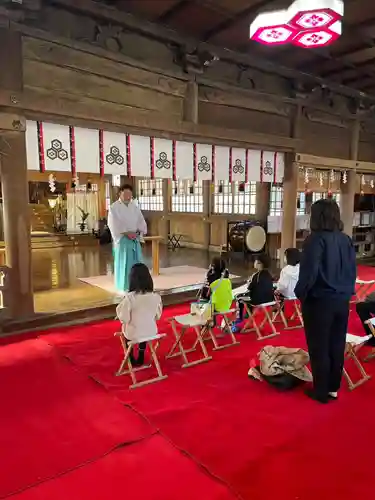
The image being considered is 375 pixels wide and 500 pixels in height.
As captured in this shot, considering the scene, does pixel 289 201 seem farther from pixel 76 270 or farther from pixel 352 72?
pixel 76 270

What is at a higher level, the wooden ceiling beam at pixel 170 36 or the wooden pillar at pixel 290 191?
the wooden ceiling beam at pixel 170 36

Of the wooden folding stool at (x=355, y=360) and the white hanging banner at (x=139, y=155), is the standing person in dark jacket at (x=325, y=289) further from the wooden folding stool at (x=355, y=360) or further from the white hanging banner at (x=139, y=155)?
the white hanging banner at (x=139, y=155)

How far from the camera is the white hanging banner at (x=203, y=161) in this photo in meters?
5.86

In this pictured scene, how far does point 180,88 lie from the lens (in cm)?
535

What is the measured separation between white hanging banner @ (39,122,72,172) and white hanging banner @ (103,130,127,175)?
484 mm

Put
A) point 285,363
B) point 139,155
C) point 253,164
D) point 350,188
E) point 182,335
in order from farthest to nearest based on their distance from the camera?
point 350,188
point 253,164
point 139,155
point 182,335
point 285,363

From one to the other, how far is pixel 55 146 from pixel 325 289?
353 centimetres

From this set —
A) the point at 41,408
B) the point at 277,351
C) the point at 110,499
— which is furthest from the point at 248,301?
the point at 110,499

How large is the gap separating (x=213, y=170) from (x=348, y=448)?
4496mm

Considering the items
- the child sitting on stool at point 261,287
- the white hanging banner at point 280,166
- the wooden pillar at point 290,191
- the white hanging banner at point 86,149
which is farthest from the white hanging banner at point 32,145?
the wooden pillar at point 290,191

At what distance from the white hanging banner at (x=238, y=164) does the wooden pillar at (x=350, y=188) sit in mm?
3147

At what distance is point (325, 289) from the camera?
2705 millimetres

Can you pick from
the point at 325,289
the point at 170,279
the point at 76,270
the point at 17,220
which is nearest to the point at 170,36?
the point at 17,220

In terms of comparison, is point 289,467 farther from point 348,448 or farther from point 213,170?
point 213,170
